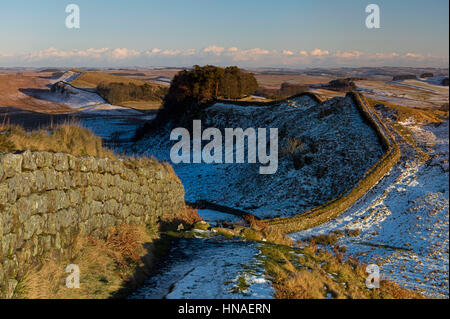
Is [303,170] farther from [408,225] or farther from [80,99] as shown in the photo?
[80,99]

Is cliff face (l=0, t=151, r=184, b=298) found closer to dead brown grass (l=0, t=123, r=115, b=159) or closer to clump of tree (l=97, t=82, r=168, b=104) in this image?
dead brown grass (l=0, t=123, r=115, b=159)

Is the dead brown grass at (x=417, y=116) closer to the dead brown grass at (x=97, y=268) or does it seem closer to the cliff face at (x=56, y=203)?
the cliff face at (x=56, y=203)

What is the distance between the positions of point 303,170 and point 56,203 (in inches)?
916

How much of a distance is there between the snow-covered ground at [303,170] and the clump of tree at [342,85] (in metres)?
29.8

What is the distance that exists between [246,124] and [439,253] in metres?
28.4

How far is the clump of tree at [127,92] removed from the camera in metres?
90.3

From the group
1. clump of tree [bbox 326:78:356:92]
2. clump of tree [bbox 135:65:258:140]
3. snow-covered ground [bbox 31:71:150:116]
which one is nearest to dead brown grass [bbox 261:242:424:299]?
clump of tree [bbox 135:65:258:140]

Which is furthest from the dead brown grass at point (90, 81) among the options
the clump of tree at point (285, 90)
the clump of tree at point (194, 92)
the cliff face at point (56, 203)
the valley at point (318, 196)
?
the cliff face at point (56, 203)

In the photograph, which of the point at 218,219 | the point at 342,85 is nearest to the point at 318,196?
the point at 218,219

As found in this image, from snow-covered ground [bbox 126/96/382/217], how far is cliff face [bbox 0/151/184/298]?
14.4 metres

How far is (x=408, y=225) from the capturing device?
19688 mm
